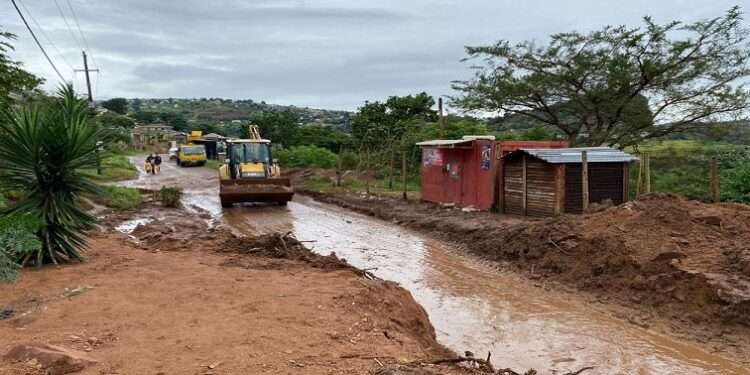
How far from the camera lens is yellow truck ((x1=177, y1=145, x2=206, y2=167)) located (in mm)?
50062

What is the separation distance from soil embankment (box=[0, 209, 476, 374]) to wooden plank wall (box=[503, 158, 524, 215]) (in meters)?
8.20

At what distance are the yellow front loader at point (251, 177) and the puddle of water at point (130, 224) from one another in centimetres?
283

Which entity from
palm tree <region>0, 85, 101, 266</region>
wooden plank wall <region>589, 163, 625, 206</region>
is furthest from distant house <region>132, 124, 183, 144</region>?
palm tree <region>0, 85, 101, 266</region>

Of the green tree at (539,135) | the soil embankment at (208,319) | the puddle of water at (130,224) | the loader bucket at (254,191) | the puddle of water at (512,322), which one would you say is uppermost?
the green tree at (539,135)

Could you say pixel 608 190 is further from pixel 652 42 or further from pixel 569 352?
pixel 569 352

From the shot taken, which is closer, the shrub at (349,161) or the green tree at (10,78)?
the green tree at (10,78)

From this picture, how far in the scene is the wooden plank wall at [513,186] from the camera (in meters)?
16.2

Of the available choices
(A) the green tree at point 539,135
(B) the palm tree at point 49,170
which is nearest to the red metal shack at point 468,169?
(A) the green tree at point 539,135

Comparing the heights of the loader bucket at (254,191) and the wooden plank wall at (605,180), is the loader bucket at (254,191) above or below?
below

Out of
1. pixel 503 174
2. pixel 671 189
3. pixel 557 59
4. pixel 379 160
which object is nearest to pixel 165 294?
pixel 503 174

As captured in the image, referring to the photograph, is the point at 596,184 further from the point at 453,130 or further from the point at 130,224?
the point at 453,130

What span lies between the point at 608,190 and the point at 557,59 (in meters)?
7.33

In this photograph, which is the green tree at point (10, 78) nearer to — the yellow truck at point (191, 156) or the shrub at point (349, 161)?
the shrub at point (349, 161)

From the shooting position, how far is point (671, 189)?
57.9ft
